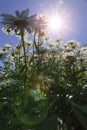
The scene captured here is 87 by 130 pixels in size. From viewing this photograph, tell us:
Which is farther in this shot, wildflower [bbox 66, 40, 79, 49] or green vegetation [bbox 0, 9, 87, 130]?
wildflower [bbox 66, 40, 79, 49]

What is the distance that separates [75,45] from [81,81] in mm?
2434

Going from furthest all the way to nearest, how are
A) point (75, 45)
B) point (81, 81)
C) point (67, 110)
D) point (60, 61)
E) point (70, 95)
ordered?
1. point (75, 45)
2. point (60, 61)
3. point (81, 81)
4. point (70, 95)
5. point (67, 110)

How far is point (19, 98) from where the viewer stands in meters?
2.07

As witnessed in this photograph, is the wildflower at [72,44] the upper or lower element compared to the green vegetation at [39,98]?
upper

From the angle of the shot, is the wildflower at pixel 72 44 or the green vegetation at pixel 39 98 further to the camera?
the wildflower at pixel 72 44

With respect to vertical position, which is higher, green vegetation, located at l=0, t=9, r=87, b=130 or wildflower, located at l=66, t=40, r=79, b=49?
wildflower, located at l=66, t=40, r=79, b=49

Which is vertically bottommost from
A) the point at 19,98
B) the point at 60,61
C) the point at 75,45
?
the point at 19,98

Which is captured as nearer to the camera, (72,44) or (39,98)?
(39,98)

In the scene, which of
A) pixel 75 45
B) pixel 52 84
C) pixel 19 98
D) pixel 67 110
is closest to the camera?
pixel 19 98

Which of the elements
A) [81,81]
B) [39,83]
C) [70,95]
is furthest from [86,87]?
[81,81]

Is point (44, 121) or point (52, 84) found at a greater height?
point (52, 84)

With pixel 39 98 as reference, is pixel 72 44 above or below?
above

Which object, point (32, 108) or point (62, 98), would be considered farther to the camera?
point (62, 98)

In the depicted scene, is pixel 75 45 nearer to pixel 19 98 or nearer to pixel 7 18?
pixel 7 18
